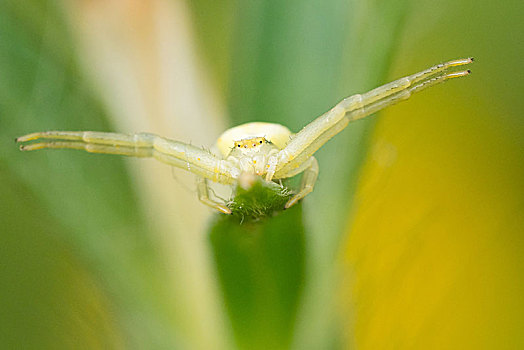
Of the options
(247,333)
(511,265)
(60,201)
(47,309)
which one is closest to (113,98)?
(60,201)

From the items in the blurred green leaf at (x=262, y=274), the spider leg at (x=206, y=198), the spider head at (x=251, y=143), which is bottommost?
the blurred green leaf at (x=262, y=274)

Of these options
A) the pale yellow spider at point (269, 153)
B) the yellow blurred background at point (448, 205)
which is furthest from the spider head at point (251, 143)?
the yellow blurred background at point (448, 205)

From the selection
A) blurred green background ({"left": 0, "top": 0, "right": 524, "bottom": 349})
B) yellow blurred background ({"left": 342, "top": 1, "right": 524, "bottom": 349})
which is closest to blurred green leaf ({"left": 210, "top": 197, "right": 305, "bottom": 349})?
blurred green background ({"left": 0, "top": 0, "right": 524, "bottom": 349})

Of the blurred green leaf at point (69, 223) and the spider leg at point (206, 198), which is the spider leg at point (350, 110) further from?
the blurred green leaf at point (69, 223)

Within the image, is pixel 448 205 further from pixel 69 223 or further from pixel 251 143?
pixel 69 223

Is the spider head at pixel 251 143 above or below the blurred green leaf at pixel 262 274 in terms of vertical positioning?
above

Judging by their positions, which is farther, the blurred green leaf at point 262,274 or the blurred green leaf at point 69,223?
the blurred green leaf at point 69,223

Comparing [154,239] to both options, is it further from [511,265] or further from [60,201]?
[511,265]

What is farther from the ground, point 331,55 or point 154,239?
point 331,55
